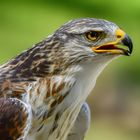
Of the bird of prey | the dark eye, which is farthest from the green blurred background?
the dark eye

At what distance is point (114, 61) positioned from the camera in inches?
748

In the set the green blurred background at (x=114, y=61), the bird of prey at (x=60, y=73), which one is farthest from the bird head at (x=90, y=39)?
the green blurred background at (x=114, y=61)

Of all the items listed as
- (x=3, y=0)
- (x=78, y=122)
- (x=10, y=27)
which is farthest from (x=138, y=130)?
(x=78, y=122)

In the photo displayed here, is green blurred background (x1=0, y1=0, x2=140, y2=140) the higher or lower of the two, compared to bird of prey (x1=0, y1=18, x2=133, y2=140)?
higher

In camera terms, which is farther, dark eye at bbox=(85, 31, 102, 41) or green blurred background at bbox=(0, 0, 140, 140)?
green blurred background at bbox=(0, 0, 140, 140)

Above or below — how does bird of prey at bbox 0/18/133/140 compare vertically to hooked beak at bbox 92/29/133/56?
below

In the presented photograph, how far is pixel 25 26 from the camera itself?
21391 millimetres

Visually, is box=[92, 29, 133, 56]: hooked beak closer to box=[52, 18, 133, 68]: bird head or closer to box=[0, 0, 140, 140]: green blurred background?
box=[52, 18, 133, 68]: bird head

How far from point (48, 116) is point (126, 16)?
1376 cm

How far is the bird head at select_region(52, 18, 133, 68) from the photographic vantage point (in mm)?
8453

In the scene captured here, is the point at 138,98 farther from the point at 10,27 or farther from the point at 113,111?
the point at 10,27

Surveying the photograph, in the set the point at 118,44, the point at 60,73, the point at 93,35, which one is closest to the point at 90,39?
the point at 93,35

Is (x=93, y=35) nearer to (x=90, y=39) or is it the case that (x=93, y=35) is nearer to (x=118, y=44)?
(x=90, y=39)

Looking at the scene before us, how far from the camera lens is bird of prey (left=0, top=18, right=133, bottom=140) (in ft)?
27.5
